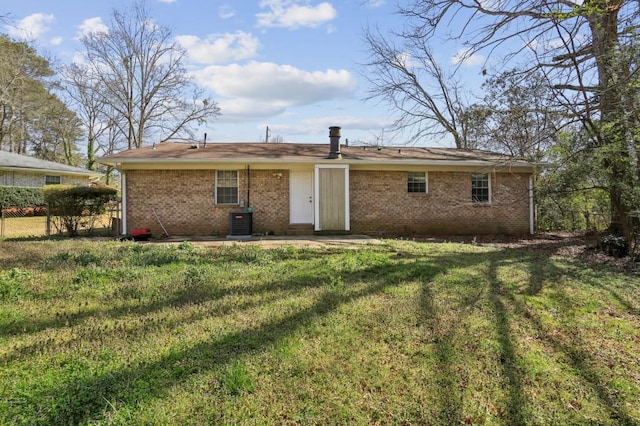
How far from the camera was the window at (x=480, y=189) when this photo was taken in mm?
13625

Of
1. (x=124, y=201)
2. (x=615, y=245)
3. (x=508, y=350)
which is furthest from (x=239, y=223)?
(x=615, y=245)

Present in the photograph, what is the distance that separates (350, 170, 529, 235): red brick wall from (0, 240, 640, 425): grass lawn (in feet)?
21.0

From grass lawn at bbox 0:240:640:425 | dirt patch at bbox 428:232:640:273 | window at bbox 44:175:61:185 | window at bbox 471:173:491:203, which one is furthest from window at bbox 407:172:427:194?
window at bbox 44:175:61:185

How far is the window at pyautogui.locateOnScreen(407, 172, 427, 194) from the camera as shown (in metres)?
13.2

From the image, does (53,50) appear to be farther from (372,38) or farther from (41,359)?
(41,359)

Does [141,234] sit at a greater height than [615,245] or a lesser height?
greater

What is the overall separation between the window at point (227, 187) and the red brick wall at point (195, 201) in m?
0.17

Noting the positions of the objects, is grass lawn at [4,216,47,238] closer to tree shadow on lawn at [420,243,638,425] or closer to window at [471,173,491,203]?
tree shadow on lawn at [420,243,638,425]

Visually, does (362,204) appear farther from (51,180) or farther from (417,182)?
(51,180)

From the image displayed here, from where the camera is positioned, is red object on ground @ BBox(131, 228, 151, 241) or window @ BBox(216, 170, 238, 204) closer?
red object on ground @ BBox(131, 228, 151, 241)

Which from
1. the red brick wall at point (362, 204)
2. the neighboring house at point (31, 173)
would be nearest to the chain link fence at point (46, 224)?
the red brick wall at point (362, 204)

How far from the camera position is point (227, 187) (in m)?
12.5

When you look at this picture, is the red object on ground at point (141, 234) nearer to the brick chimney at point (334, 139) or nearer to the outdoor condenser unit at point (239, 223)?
the outdoor condenser unit at point (239, 223)

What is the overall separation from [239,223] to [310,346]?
8443mm
